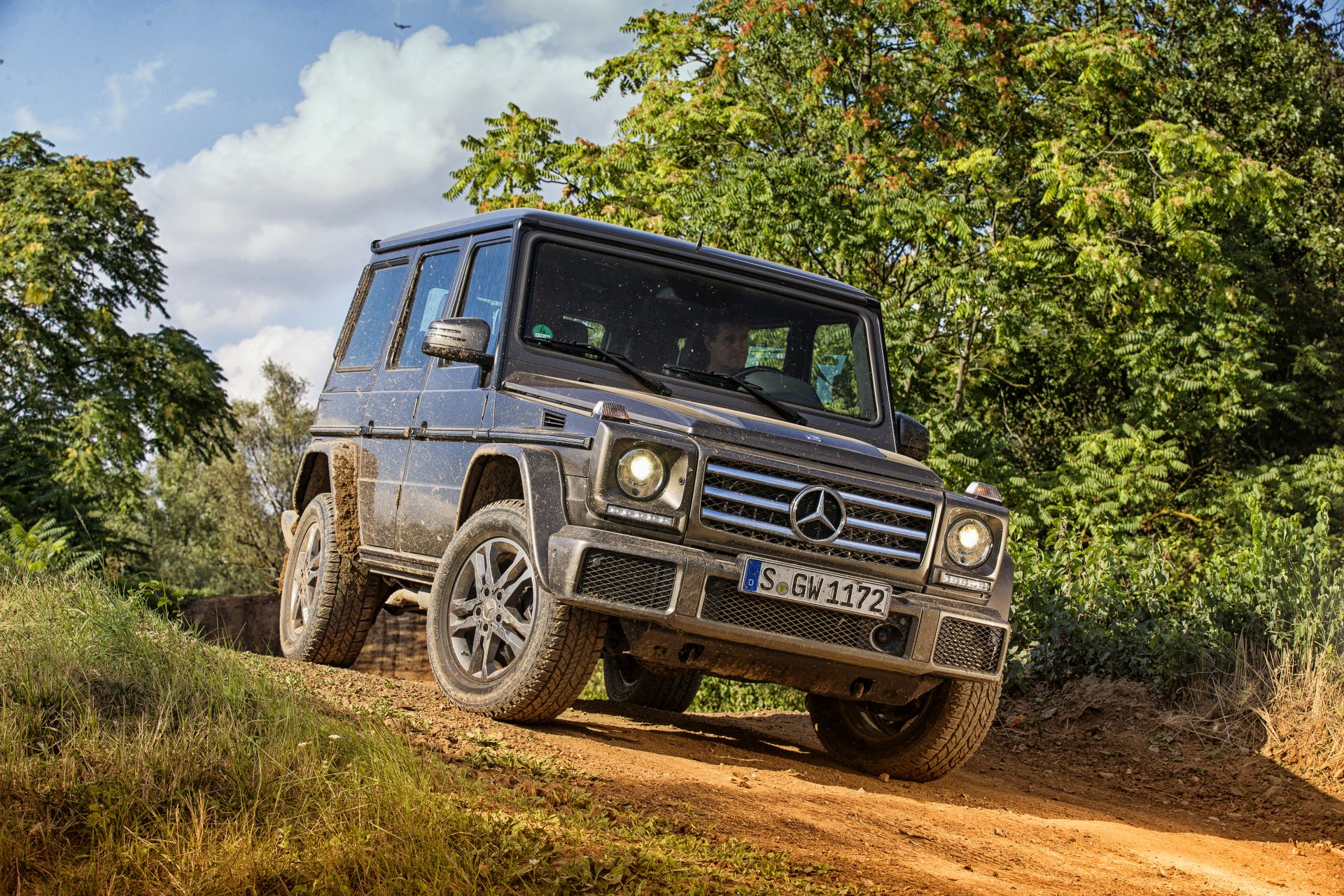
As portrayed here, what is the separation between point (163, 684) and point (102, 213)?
24.3m

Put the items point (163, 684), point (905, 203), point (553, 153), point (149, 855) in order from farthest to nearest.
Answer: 1. point (553, 153)
2. point (905, 203)
3. point (163, 684)
4. point (149, 855)

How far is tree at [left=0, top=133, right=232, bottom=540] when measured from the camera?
25109mm

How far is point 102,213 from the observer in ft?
85.3

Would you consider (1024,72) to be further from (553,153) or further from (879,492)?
(879,492)

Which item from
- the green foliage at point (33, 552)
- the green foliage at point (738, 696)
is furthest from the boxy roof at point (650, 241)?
the green foliage at point (738, 696)

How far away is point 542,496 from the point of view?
491cm

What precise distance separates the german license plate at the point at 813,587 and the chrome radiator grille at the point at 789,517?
14 cm

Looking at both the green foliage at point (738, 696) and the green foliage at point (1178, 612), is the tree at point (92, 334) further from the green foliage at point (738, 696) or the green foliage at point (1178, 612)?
the green foliage at point (1178, 612)

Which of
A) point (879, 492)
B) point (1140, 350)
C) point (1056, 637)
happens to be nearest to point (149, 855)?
point (879, 492)

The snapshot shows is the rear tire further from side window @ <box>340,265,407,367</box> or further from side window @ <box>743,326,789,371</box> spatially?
side window @ <box>340,265,407,367</box>

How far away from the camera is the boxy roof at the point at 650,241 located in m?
5.94

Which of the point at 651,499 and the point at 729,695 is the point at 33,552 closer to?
the point at 651,499

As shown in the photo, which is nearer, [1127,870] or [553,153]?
[1127,870]

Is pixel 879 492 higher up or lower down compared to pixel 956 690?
higher up
